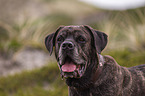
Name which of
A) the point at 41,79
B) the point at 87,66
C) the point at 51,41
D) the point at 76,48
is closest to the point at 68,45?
the point at 76,48

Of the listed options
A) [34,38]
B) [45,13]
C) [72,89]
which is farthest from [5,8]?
[72,89]

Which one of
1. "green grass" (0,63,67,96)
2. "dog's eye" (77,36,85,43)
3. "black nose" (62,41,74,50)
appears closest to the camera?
"black nose" (62,41,74,50)

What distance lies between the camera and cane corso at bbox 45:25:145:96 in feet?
7.86

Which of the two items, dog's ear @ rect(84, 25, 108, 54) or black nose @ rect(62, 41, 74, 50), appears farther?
dog's ear @ rect(84, 25, 108, 54)

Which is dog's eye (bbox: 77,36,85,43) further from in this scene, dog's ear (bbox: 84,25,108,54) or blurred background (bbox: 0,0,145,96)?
blurred background (bbox: 0,0,145,96)

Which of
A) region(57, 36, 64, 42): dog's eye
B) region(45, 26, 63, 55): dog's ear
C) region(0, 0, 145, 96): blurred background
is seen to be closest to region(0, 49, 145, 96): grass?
region(0, 0, 145, 96): blurred background

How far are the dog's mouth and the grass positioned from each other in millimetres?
3095

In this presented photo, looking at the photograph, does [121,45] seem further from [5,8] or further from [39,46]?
[5,8]

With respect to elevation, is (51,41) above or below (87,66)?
above

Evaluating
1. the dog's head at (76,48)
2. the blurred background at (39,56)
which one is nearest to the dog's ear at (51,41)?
the dog's head at (76,48)

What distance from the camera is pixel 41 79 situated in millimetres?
6582

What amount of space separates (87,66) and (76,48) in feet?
1.02

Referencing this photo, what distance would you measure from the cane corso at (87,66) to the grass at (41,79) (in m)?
2.92

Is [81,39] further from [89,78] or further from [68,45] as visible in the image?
[89,78]
